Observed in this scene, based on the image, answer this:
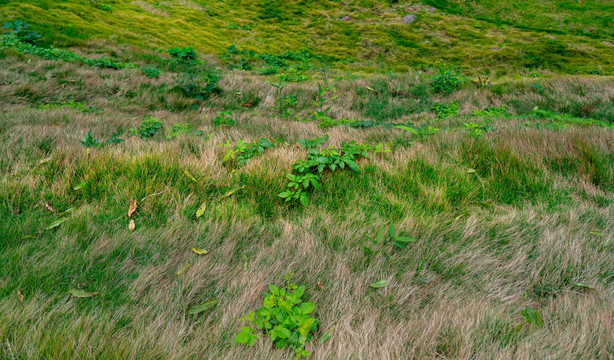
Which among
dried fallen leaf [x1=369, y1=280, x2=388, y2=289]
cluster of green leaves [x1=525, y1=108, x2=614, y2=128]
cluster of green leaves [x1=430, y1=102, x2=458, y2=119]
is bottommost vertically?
dried fallen leaf [x1=369, y1=280, x2=388, y2=289]

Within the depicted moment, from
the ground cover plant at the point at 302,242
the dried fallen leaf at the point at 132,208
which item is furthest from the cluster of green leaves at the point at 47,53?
the dried fallen leaf at the point at 132,208

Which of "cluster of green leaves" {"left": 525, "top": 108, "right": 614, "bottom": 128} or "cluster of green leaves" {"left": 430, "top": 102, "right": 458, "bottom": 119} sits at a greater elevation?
"cluster of green leaves" {"left": 525, "top": 108, "right": 614, "bottom": 128}

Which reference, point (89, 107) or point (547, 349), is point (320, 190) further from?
point (89, 107)

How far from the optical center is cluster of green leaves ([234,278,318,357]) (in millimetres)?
1239

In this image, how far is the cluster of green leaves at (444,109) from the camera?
586cm

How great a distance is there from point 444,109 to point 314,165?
15.4 ft

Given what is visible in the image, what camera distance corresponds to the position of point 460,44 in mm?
14898

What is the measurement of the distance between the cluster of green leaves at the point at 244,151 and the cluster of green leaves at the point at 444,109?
4259 mm

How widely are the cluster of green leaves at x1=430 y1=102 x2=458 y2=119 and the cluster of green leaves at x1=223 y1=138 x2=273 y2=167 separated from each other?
4.26 meters

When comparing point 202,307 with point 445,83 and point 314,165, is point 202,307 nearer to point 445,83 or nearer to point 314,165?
point 314,165

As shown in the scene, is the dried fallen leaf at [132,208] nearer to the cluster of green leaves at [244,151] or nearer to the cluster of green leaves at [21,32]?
the cluster of green leaves at [244,151]

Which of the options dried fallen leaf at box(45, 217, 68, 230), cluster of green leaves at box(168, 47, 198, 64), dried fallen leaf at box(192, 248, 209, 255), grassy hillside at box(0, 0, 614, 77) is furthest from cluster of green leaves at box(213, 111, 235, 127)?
grassy hillside at box(0, 0, 614, 77)

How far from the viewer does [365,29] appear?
16.7 meters

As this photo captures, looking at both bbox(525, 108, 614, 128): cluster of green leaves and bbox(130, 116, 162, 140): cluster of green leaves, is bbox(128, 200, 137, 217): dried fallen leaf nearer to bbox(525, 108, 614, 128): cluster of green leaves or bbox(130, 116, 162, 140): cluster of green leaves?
bbox(130, 116, 162, 140): cluster of green leaves
